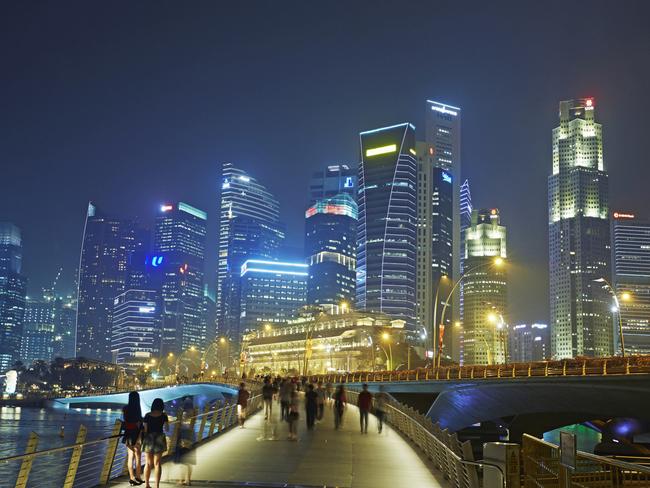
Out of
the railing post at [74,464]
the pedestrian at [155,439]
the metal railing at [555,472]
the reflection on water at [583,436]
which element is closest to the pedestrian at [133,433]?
the pedestrian at [155,439]

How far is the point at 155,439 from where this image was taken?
14.8m

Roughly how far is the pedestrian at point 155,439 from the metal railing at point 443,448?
5.75 meters

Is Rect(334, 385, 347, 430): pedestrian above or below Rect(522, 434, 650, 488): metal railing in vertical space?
below

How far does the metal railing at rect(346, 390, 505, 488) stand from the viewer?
1394 centimetres

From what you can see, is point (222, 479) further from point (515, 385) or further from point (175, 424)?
point (515, 385)

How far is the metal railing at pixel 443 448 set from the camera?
549 inches

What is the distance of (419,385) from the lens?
66562mm

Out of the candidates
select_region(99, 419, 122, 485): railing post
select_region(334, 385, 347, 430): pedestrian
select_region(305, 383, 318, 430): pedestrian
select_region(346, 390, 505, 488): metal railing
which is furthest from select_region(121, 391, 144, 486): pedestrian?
select_region(334, 385, 347, 430): pedestrian

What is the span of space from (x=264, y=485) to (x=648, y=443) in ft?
251

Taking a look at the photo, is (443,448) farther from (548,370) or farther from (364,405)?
(548,370)

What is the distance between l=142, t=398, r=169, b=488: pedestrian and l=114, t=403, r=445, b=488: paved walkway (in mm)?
1064

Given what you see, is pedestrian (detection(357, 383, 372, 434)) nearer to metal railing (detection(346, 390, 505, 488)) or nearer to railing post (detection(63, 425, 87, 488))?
metal railing (detection(346, 390, 505, 488))

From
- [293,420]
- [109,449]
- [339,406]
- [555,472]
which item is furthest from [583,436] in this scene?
[555,472]

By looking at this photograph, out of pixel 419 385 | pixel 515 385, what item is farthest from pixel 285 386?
pixel 419 385
